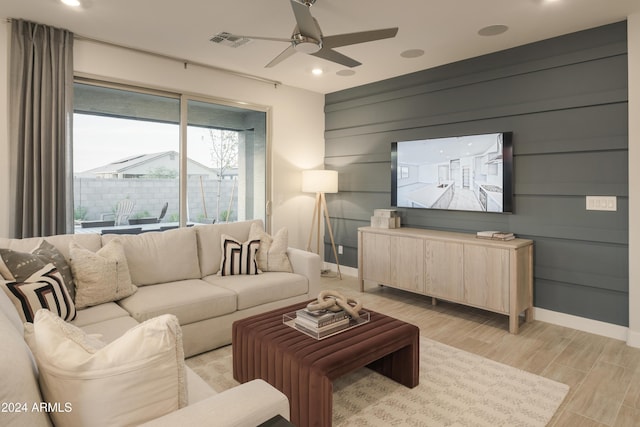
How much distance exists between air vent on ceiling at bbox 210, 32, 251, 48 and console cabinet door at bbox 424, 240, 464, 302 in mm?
2724

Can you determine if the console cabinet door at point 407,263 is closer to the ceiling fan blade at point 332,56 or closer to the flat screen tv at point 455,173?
the flat screen tv at point 455,173

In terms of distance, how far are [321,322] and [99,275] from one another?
1572 millimetres

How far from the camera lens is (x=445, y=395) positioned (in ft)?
7.52

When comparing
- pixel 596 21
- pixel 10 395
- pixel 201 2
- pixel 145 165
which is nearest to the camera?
pixel 10 395

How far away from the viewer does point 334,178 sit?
17.1 ft

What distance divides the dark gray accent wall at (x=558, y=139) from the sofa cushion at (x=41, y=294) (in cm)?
362

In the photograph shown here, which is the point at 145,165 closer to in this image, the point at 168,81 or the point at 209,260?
the point at 168,81

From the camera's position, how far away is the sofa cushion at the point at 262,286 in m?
3.04

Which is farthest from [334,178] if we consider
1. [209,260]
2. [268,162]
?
[209,260]

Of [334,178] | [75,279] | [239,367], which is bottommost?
[239,367]

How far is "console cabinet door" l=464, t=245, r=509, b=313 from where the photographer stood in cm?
334

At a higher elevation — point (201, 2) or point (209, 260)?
point (201, 2)

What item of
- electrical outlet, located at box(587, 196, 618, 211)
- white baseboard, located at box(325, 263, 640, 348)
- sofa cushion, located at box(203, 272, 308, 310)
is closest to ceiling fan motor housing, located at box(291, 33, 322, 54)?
sofa cushion, located at box(203, 272, 308, 310)

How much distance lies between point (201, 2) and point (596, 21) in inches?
127
